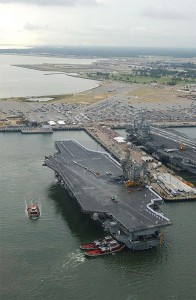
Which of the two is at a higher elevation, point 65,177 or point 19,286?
point 65,177

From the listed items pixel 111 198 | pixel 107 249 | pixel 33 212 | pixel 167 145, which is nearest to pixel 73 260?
pixel 107 249

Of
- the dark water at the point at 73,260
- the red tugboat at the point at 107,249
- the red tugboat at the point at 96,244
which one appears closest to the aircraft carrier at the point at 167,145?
the dark water at the point at 73,260

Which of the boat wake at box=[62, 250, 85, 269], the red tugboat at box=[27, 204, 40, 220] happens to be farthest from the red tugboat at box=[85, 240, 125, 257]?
the red tugboat at box=[27, 204, 40, 220]

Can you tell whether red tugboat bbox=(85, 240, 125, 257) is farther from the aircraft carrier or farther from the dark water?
the aircraft carrier

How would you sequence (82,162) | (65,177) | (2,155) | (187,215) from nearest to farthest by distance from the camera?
(187,215) → (65,177) → (82,162) → (2,155)

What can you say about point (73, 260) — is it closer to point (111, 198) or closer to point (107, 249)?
point (107, 249)

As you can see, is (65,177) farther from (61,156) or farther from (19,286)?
(19,286)

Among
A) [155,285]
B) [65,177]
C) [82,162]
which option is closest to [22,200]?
[65,177]
